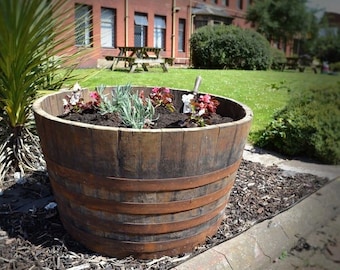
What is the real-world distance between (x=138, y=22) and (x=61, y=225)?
2218mm

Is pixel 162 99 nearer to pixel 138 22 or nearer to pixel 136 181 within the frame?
pixel 136 181

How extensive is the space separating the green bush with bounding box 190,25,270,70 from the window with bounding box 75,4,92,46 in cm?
1315

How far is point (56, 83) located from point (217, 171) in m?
2.20

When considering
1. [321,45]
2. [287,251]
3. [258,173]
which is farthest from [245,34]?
[321,45]

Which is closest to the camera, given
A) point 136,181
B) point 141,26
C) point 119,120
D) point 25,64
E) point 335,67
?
point 335,67

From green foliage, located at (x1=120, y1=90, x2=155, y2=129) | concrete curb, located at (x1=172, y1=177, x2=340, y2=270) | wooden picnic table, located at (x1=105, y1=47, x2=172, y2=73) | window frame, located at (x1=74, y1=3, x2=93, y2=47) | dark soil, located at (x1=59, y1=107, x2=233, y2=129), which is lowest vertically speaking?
concrete curb, located at (x1=172, y1=177, x2=340, y2=270)

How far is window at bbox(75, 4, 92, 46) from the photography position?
301cm

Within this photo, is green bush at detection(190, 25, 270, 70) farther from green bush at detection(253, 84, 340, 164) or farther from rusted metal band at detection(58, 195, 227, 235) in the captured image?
rusted metal band at detection(58, 195, 227, 235)

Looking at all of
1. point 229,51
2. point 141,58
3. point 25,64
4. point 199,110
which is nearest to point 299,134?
point 199,110

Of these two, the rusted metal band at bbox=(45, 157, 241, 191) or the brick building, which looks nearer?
the rusted metal band at bbox=(45, 157, 241, 191)

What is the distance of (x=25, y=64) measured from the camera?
258 cm

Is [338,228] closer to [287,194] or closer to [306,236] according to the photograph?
[306,236]

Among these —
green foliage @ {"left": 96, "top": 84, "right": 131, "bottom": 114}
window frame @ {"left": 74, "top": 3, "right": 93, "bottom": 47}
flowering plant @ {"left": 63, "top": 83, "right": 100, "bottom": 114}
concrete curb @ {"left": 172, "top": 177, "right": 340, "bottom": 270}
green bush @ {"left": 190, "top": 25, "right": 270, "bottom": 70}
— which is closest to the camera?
concrete curb @ {"left": 172, "top": 177, "right": 340, "bottom": 270}

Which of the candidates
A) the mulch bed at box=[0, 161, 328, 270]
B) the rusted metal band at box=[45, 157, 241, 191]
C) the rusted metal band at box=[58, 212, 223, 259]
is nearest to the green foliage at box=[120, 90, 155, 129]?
the rusted metal band at box=[45, 157, 241, 191]
